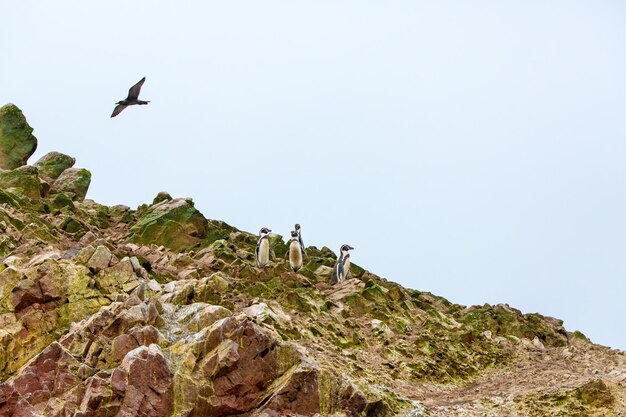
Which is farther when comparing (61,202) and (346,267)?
(61,202)

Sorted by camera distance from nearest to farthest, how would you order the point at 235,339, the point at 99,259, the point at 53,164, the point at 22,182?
1. the point at 235,339
2. the point at 99,259
3. the point at 22,182
4. the point at 53,164

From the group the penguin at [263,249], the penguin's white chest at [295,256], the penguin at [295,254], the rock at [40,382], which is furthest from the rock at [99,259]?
the penguin's white chest at [295,256]

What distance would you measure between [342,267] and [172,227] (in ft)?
25.8

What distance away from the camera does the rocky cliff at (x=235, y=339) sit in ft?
84.8

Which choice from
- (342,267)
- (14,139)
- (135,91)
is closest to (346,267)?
(342,267)

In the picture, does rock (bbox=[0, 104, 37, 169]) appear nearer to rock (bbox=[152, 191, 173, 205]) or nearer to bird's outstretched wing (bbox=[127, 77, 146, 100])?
rock (bbox=[152, 191, 173, 205])

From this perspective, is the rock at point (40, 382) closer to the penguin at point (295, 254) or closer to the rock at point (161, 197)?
the penguin at point (295, 254)

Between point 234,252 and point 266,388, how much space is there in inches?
695

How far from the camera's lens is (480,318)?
41.1m

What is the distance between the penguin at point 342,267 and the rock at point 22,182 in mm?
14188

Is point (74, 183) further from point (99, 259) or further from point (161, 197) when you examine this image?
point (99, 259)

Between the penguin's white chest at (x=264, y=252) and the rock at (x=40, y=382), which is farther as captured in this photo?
the penguin's white chest at (x=264, y=252)

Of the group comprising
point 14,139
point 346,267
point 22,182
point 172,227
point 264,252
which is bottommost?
point 264,252

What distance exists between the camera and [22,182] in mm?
48719
